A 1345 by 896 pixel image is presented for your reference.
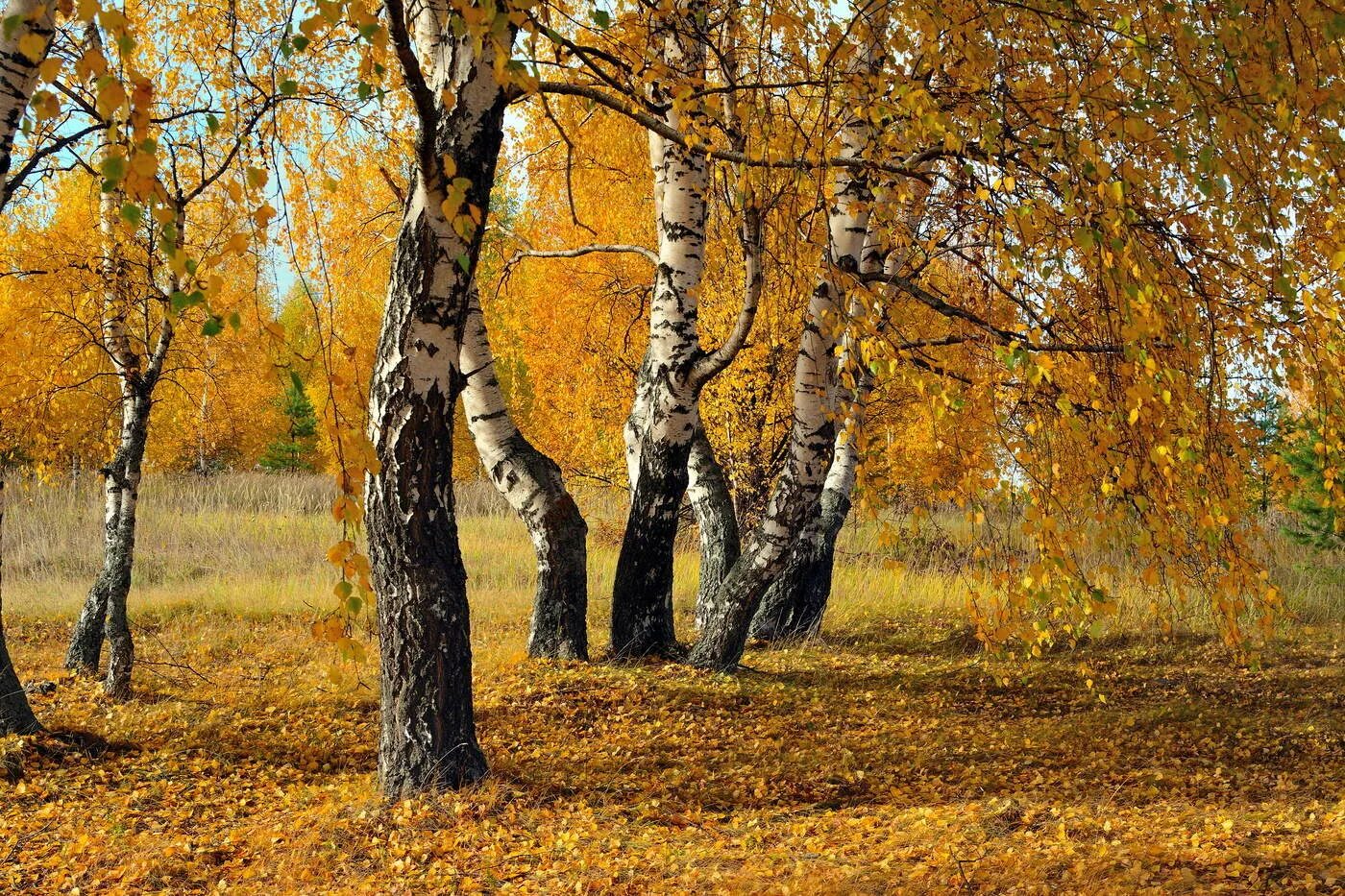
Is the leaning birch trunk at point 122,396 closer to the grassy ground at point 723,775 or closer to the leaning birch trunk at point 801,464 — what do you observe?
the grassy ground at point 723,775

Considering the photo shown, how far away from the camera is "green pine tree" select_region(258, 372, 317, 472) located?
2672 cm

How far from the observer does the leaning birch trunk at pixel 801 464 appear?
650cm

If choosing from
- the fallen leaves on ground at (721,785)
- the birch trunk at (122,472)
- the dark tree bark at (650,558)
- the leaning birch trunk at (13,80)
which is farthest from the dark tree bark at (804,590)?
the leaning birch trunk at (13,80)

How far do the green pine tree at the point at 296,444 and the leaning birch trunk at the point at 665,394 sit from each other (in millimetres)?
20806

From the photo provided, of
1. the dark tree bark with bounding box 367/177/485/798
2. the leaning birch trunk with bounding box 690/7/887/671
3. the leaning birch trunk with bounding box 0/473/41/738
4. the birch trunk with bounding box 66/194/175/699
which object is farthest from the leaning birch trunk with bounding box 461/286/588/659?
the leaning birch trunk with bounding box 0/473/41/738

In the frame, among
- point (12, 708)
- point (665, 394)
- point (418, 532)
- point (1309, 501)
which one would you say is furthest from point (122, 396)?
point (1309, 501)

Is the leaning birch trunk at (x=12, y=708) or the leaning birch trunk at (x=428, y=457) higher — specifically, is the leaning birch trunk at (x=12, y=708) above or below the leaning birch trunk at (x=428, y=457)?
below

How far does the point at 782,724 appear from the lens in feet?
19.8

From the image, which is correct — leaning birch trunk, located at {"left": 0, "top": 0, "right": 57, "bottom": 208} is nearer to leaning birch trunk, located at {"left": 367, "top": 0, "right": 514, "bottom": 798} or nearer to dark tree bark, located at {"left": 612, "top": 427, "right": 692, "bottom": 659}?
leaning birch trunk, located at {"left": 367, "top": 0, "right": 514, "bottom": 798}

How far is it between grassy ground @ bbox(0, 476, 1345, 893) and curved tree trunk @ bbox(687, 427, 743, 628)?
2.32 ft

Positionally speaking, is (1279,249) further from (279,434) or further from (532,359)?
(279,434)

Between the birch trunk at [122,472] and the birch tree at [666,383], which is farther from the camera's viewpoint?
the birch tree at [666,383]

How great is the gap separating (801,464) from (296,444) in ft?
72.0

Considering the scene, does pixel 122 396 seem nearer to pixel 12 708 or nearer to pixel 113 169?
pixel 12 708
